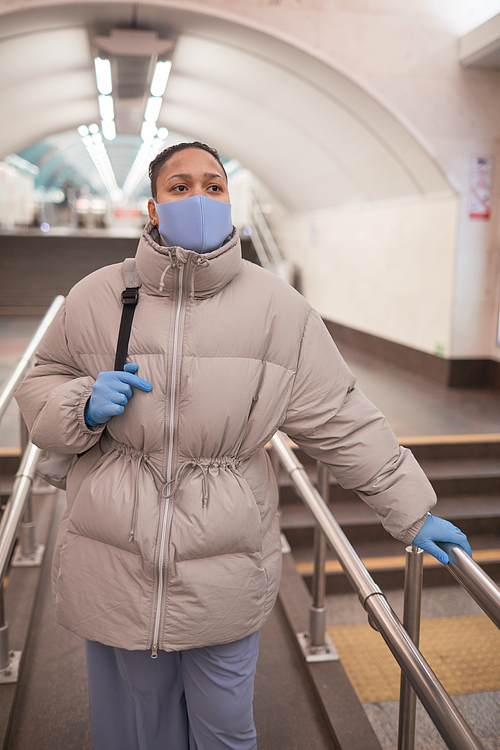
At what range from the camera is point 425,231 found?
6.45 metres

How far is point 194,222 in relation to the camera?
131 centimetres

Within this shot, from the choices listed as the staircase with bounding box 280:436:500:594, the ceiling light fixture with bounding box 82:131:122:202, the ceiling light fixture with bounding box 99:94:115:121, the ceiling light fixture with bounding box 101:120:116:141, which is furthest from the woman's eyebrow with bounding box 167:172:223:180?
the ceiling light fixture with bounding box 82:131:122:202

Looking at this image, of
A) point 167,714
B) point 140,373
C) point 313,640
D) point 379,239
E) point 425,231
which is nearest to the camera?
point 140,373

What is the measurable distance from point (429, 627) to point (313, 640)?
1094mm

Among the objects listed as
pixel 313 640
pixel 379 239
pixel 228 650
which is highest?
pixel 379 239

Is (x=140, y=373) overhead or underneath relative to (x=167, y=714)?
overhead

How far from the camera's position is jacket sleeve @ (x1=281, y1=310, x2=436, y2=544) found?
1365 millimetres

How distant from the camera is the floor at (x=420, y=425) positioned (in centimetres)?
247

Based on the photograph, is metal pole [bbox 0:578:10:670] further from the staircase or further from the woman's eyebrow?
the staircase

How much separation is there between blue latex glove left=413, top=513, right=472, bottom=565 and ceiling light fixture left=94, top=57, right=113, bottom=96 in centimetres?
656

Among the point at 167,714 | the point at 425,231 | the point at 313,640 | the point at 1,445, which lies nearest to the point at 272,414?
the point at 167,714

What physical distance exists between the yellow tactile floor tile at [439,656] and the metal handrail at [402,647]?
48.6 inches

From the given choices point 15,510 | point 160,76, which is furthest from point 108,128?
point 15,510

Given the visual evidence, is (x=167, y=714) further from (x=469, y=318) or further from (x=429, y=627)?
(x=469, y=318)
